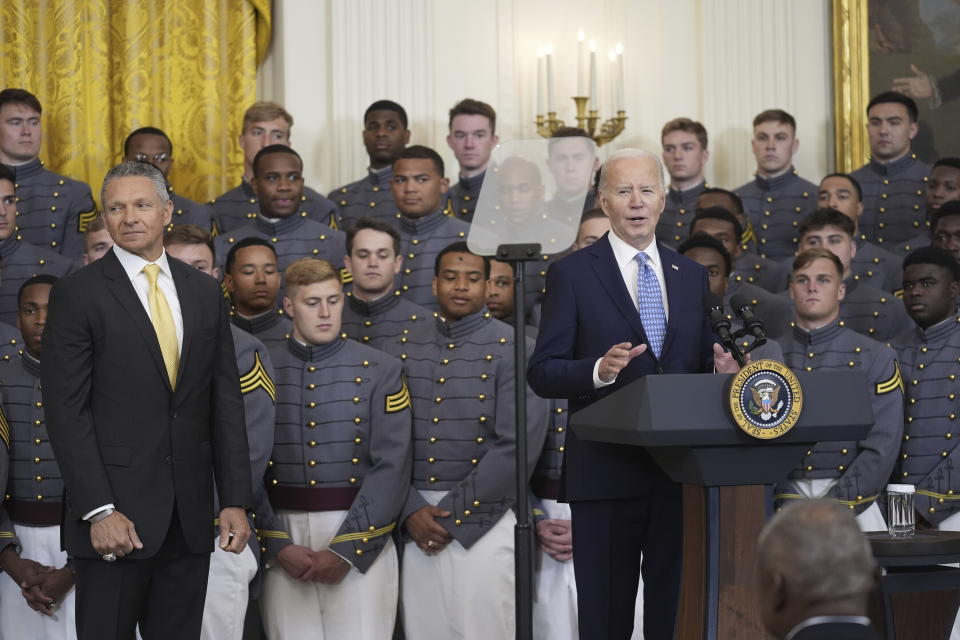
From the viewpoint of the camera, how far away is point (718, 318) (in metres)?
3.01

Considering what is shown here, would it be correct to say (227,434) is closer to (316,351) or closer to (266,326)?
(316,351)

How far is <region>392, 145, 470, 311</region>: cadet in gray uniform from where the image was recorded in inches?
246

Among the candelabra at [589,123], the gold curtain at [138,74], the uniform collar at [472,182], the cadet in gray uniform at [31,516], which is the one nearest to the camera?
the cadet in gray uniform at [31,516]

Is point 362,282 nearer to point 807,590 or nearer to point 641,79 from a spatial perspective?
point 641,79

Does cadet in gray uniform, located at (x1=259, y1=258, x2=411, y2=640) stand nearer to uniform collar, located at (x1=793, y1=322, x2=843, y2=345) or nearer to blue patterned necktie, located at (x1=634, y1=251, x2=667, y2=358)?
uniform collar, located at (x1=793, y1=322, x2=843, y2=345)

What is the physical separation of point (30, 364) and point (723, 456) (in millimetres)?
3021

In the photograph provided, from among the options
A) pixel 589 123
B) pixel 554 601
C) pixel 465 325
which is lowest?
pixel 554 601

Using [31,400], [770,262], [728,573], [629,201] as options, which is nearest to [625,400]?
[728,573]

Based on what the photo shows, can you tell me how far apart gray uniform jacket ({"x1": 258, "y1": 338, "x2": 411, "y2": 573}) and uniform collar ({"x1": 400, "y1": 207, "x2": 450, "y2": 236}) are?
129cm

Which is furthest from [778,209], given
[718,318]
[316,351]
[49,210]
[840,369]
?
[718,318]

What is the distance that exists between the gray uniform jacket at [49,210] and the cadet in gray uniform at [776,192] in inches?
132

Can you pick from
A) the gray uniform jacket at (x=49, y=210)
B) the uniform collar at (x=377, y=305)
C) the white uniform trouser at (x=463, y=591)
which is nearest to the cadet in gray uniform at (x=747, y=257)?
the uniform collar at (x=377, y=305)

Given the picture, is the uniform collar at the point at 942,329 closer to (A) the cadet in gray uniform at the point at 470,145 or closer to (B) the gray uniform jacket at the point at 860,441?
(B) the gray uniform jacket at the point at 860,441

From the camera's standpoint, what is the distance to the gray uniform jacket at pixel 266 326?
5465mm
